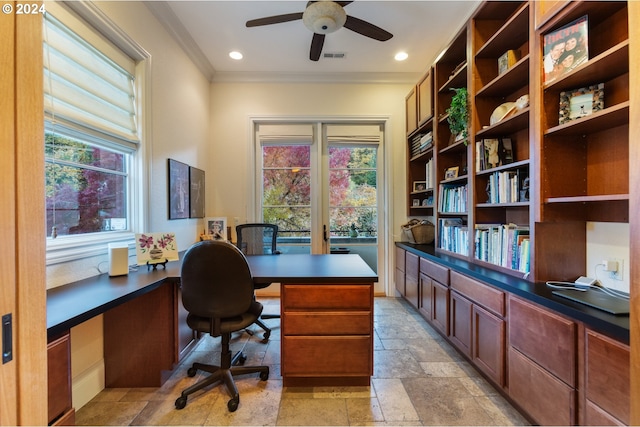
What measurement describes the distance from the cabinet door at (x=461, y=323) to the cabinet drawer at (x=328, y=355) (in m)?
0.83

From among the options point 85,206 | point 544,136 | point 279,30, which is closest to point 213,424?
point 85,206

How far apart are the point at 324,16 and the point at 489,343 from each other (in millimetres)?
2662

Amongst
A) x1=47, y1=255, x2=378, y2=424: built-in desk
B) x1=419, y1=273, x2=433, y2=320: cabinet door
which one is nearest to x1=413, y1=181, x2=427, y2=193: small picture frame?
x1=419, y1=273, x2=433, y2=320: cabinet door

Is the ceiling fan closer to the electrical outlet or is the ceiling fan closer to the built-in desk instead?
the built-in desk

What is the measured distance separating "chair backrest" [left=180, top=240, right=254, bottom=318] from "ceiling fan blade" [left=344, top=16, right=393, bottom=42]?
2.14 metres

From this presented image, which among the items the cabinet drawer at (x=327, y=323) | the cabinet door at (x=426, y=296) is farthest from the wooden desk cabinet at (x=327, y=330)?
the cabinet door at (x=426, y=296)

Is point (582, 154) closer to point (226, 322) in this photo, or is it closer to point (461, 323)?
point (461, 323)

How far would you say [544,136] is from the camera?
1.58 meters

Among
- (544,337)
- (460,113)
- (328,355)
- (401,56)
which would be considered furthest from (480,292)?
(401,56)

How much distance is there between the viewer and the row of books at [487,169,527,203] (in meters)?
1.86

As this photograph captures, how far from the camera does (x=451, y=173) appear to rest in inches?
107

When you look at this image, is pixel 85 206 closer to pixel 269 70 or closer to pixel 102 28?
pixel 102 28

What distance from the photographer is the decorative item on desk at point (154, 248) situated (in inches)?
76.4

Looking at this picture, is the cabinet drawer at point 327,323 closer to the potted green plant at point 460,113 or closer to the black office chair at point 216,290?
the black office chair at point 216,290
